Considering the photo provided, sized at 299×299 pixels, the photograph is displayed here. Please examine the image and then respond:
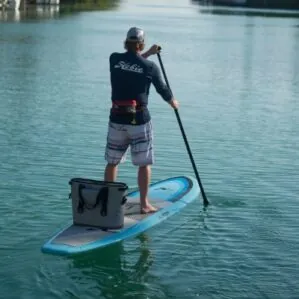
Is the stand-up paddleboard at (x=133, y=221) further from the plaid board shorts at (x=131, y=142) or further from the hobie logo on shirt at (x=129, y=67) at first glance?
the hobie logo on shirt at (x=129, y=67)

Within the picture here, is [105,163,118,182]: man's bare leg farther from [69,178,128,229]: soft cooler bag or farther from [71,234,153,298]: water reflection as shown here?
[71,234,153,298]: water reflection

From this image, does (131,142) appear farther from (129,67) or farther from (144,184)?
(129,67)

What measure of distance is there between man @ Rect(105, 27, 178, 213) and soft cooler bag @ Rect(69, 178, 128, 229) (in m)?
0.76

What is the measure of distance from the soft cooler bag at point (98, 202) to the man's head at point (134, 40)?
4.63ft

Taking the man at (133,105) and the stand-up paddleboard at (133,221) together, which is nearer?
the stand-up paddleboard at (133,221)

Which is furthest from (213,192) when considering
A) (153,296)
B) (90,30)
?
(90,30)

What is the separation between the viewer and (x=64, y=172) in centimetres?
1192

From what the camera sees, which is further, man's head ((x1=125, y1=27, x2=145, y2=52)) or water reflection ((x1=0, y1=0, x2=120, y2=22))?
water reflection ((x1=0, y1=0, x2=120, y2=22))

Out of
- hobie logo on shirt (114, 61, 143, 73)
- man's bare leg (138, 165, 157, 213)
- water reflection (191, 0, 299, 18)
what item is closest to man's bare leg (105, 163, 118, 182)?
man's bare leg (138, 165, 157, 213)

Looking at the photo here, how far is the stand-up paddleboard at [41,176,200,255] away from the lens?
315 inches

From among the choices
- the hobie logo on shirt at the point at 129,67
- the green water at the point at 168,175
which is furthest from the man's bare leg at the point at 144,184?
the hobie logo on shirt at the point at 129,67

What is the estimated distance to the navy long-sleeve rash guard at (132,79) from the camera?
349 inches

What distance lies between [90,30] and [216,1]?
3954 inches

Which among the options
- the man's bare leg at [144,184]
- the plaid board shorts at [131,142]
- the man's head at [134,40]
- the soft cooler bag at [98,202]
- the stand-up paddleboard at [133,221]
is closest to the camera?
the stand-up paddleboard at [133,221]
